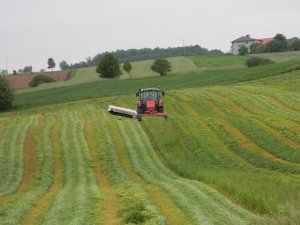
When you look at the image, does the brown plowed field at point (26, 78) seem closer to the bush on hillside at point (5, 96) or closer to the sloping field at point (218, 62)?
the sloping field at point (218, 62)

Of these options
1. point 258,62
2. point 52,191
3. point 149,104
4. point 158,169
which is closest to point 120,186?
point 52,191

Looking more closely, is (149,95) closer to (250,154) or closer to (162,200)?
(250,154)

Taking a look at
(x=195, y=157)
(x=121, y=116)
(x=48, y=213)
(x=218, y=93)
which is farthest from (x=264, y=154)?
(x=218, y=93)

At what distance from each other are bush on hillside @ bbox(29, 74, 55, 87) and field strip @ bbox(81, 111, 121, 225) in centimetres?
7781

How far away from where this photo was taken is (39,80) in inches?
4058

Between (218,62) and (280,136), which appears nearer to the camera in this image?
(280,136)

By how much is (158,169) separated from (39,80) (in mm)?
85892

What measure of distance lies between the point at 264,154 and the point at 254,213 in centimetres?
1032

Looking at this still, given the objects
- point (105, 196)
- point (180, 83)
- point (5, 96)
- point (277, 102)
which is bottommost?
point (180, 83)

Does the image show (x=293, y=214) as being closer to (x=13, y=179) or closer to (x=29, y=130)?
(x=13, y=179)

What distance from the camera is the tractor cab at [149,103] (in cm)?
3465

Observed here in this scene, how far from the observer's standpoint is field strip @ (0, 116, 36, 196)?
18781 mm

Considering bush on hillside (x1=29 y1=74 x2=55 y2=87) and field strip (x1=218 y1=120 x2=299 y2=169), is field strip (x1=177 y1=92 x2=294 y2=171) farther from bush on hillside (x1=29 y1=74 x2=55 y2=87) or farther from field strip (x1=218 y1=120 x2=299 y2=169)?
bush on hillside (x1=29 y1=74 x2=55 y2=87)

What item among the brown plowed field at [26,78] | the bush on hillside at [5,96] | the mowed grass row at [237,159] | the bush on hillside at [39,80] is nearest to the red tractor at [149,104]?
the mowed grass row at [237,159]
